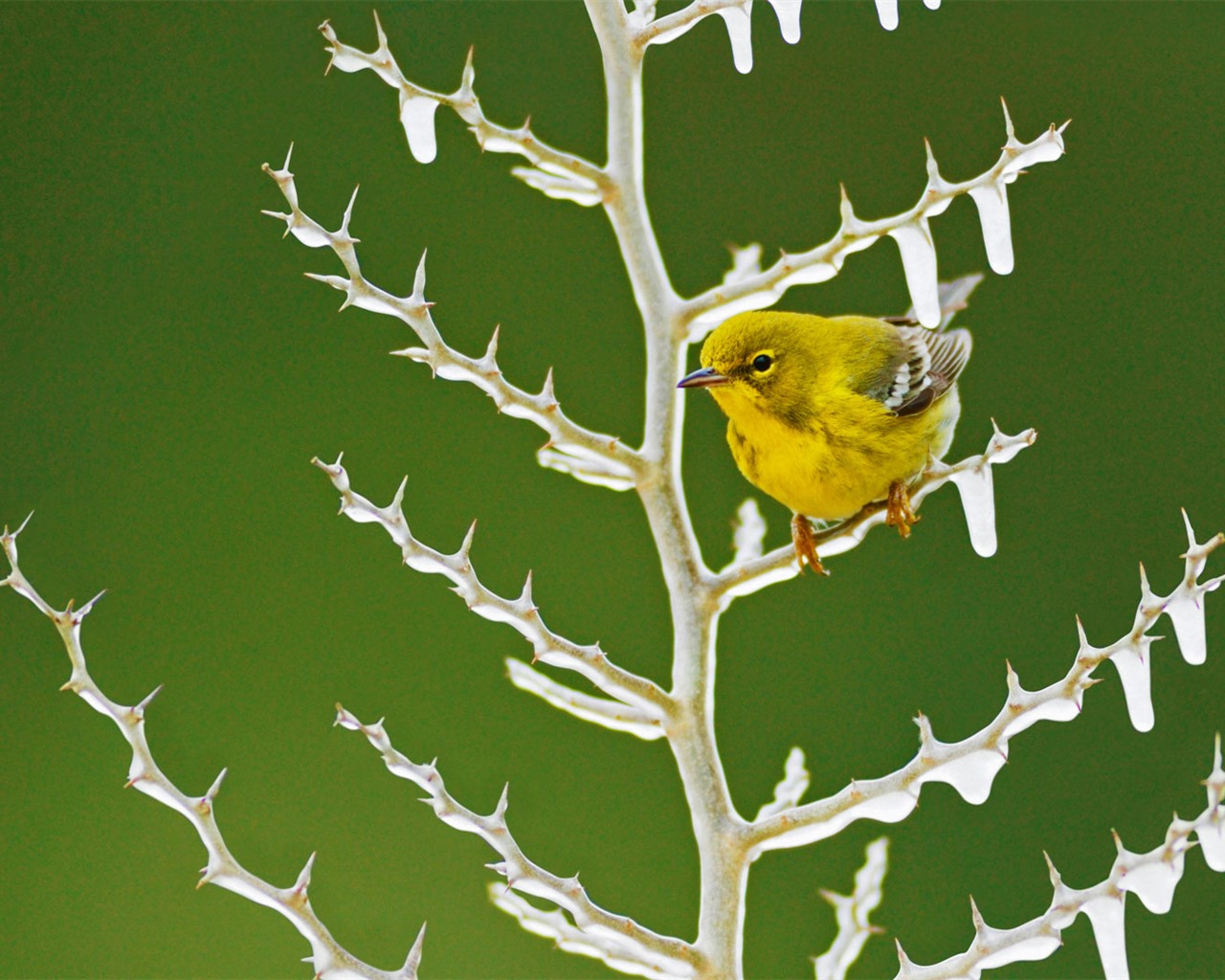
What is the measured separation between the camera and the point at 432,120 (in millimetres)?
729

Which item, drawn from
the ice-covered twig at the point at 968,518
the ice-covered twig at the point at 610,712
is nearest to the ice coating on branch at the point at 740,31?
the ice-covered twig at the point at 968,518

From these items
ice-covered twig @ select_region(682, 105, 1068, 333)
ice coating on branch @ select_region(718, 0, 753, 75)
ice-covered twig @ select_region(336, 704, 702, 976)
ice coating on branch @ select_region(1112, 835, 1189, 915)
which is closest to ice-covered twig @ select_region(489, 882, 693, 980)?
ice-covered twig @ select_region(336, 704, 702, 976)

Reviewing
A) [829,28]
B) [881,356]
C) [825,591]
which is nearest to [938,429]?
[881,356]

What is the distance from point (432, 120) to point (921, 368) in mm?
617

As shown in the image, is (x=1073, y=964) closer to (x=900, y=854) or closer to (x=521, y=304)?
(x=900, y=854)

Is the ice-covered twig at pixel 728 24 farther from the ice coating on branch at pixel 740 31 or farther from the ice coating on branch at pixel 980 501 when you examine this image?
the ice coating on branch at pixel 980 501

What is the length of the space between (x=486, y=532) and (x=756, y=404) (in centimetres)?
124

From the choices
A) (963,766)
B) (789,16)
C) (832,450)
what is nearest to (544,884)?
(963,766)

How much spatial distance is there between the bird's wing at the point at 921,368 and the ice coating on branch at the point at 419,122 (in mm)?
552

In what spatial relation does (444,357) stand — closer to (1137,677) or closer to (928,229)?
(928,229)

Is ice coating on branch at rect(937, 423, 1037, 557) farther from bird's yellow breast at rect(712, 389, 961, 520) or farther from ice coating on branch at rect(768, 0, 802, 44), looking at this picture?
bird's yellow breast at rect(712, 389, 961, 520)

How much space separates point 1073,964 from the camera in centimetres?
208

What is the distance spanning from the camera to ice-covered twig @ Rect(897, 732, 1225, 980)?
59 cm

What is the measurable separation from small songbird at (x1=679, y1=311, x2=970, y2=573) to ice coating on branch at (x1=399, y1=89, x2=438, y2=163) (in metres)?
0.46
